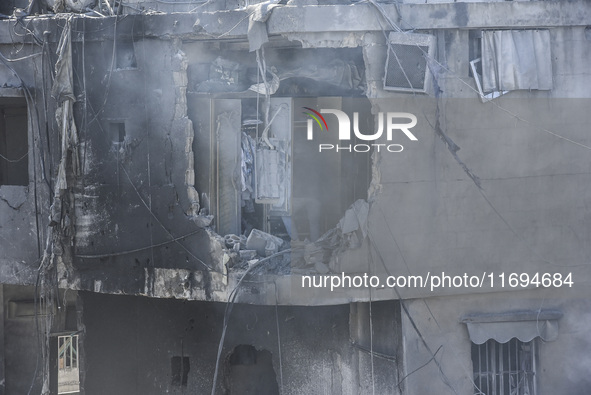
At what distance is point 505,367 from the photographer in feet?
35.7

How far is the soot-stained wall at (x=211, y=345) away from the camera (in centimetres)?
1124

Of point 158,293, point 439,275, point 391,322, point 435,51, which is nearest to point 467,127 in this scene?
point 435,51

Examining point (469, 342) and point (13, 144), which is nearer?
point (469, 342)

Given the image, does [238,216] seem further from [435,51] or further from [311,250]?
[435,51]

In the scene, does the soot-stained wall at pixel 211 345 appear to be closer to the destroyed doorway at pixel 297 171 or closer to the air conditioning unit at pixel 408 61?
the destroyed doorway at pixel 297 171

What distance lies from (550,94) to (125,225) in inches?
225

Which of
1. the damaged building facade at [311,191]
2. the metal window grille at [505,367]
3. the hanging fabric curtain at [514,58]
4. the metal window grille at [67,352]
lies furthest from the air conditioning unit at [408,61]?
the metal window grille at [67,352]

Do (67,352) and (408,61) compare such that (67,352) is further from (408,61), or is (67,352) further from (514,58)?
(514,58)

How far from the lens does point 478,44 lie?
401 inches

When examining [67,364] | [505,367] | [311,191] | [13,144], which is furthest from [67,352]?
[505,367]

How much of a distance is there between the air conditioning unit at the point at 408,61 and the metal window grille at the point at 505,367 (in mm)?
3462

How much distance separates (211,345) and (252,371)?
865mm

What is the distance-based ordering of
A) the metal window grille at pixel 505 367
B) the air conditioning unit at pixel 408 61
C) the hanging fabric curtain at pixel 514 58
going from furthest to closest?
the metal window grille at pixel 505 367
the hanging fabric curtain at pixel 514 58
the air conditioning unit at pixel 408 61

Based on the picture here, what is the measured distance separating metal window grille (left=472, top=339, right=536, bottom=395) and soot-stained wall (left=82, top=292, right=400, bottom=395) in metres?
1.43
